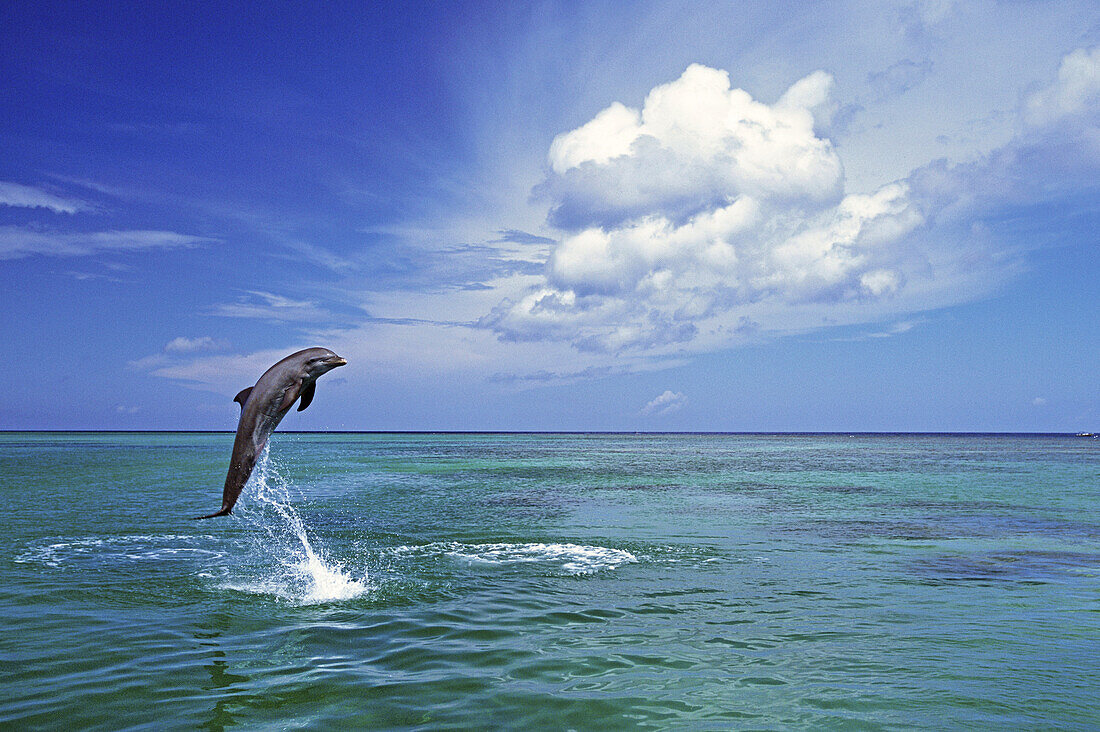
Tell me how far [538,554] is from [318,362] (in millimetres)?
8634

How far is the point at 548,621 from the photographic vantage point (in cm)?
1138

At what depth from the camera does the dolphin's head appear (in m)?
10.5

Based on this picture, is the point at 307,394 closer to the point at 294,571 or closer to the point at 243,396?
the point at 243,396

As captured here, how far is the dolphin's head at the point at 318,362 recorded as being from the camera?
10.5 m

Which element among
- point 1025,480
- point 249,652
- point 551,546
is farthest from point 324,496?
point 1025,480

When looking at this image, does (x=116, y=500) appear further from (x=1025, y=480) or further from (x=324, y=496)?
(x=1025, y=480)

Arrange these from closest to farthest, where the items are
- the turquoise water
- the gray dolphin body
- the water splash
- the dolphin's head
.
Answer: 1. the turquoise water
2. the gray dolphin body
3. the dolphin's head
4. the water splash

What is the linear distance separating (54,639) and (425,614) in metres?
5.35

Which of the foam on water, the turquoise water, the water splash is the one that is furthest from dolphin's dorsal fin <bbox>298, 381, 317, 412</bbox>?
the foam on water

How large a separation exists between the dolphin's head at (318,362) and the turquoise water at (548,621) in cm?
394

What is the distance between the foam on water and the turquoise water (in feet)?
0.42

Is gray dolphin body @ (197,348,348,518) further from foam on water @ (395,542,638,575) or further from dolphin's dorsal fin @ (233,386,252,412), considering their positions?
foam on water @ (395,542,638,575)

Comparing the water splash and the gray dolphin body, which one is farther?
the water splash

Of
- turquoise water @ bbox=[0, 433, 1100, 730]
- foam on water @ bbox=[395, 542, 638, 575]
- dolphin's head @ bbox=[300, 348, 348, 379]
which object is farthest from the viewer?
foam on water @ bbox=[395, 542, 638, 575]
